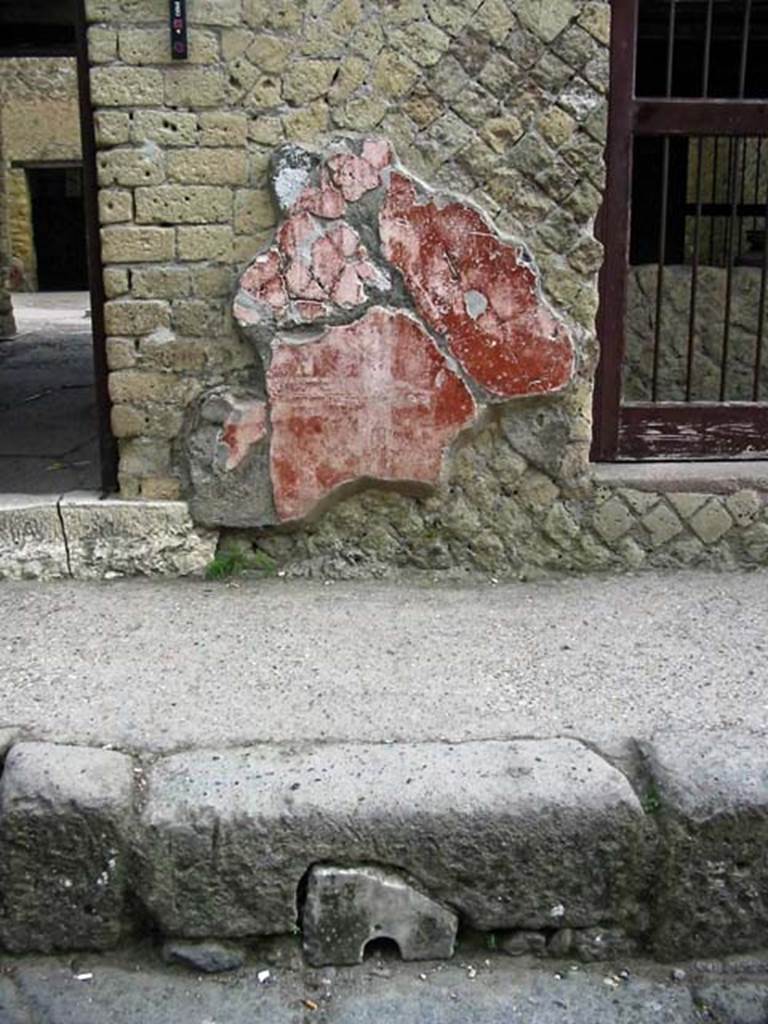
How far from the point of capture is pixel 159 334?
143 inches

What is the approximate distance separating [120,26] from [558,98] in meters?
1.37


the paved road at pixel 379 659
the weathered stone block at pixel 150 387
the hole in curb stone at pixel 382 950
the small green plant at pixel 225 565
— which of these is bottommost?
the hole in curb stone at pixel 382 950

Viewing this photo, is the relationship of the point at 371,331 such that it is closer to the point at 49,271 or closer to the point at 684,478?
the point at 684,478

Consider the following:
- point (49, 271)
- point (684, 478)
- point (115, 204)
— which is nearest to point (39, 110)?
point (49, 271)

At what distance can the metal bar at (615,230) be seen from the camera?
362 cm

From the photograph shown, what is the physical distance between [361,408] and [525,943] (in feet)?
5.81

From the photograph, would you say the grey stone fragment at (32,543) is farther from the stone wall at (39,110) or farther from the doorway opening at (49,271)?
the stone wall at (39,110)

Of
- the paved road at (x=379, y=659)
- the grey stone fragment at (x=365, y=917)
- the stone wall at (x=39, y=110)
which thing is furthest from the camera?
the stone wall at (x=39, y=110)

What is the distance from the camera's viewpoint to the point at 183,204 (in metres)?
3.55

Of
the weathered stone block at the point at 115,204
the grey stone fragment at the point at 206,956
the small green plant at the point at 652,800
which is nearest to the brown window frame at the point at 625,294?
the weathered stone block at the point at 115,204

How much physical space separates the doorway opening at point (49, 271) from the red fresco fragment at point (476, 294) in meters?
1.02

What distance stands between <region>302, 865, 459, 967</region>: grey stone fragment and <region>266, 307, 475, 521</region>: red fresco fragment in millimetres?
1534

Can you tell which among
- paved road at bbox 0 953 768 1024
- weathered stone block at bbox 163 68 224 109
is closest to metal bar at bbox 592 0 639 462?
weathered stone block at bbox 163 68 224 109

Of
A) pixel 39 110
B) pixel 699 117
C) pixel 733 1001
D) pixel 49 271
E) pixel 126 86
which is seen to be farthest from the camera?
pixel 49 271
